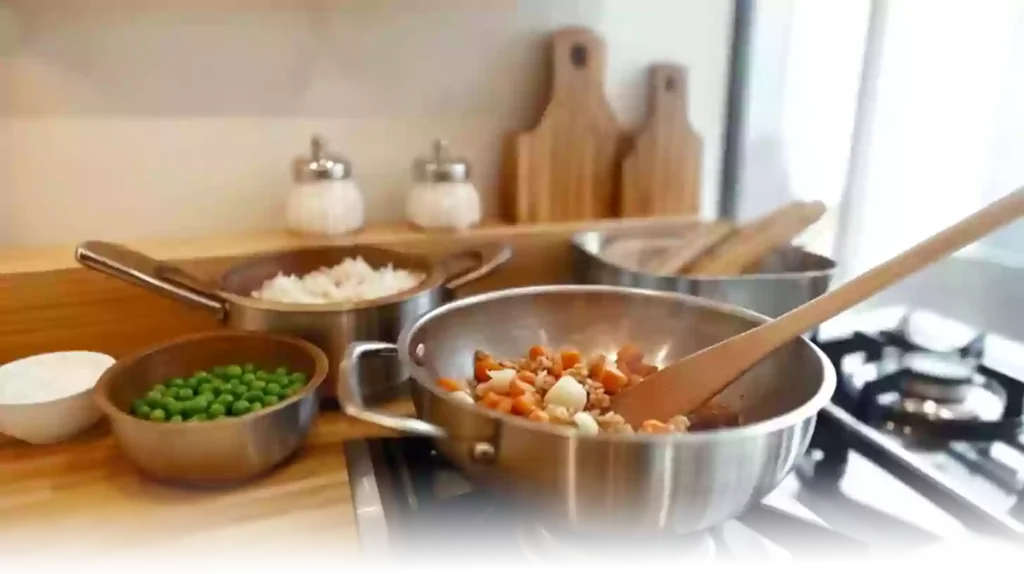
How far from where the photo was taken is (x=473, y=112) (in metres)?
1.12

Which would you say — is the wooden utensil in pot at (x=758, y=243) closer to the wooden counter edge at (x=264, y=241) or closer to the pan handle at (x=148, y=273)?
the wooden counter edge at (x=264, y=241)

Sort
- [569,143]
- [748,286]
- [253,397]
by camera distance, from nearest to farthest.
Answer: [253,397]
[748,286]
[569,143]

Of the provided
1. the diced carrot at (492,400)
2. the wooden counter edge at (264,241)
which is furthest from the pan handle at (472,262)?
the diced carrot at (492,400)

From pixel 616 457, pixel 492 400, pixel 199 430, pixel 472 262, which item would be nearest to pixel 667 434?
pixel 616 457

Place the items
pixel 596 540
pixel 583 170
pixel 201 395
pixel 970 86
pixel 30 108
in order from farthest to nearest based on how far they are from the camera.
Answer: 1. pixel 583 170
2. pixel 970 86
3. pixel 30 108
4. pixel 201 395
5. pixel 596 540

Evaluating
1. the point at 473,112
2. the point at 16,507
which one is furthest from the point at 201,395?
the point at 473,112

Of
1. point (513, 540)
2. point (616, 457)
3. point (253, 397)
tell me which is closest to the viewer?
point (616, 457)

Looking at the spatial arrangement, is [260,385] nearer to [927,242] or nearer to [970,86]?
[927,242]

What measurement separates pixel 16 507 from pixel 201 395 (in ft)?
0.54

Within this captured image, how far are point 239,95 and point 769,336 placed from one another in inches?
26.1

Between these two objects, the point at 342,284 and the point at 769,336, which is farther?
the point at 342,284

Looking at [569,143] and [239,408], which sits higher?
[569,143]

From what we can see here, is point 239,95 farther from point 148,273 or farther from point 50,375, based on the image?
point 50,375

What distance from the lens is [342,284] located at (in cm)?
93
